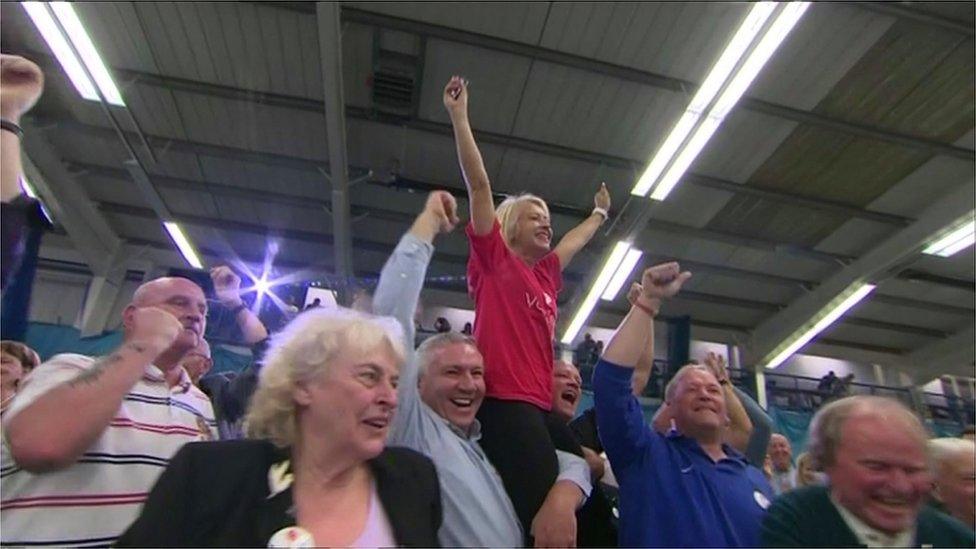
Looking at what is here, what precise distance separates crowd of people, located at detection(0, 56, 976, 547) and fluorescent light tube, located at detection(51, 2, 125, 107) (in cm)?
337

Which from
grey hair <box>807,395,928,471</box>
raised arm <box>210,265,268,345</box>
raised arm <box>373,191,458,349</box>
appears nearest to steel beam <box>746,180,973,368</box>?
grey hair <box>807,395,928,471</box>

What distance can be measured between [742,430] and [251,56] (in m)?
4.91

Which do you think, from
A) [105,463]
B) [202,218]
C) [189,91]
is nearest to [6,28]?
[189,91]

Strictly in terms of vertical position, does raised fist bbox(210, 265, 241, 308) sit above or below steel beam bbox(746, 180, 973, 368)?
below

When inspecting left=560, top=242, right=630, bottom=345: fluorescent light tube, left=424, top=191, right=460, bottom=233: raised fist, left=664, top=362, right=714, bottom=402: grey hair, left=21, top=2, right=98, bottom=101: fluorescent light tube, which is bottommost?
left=664, top=362, right=714, bottom=402: grey hair

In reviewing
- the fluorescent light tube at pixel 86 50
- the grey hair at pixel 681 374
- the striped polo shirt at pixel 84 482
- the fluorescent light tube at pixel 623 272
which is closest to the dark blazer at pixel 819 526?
the grey hair at pixel 681 374

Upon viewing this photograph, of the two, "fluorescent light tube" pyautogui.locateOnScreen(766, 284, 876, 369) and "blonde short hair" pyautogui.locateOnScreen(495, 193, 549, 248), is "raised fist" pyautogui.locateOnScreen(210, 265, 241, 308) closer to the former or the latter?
"blonde short hair" pyautogui.locateOnScreen(495, 193, 549, 248)

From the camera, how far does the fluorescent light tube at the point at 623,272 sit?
6965 millimetres

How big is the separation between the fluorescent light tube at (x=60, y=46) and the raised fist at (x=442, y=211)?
4.28 meters

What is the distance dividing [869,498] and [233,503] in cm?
131

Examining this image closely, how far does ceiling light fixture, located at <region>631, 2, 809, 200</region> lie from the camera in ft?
12.8

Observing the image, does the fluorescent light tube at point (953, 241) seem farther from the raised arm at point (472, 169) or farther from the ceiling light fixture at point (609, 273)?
the raised arm at point (472, 169)

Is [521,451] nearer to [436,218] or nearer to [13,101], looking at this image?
[436,218]

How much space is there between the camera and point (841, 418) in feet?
4.54
